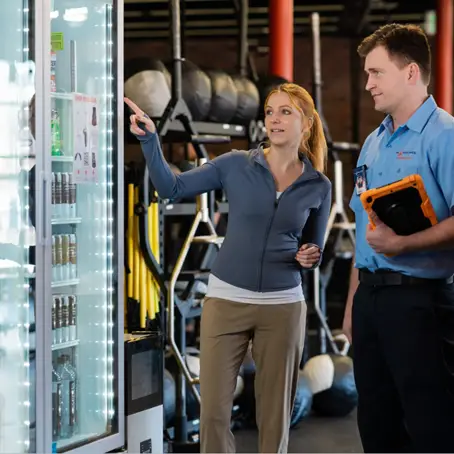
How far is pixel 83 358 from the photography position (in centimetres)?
409

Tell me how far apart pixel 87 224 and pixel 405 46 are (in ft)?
5.52

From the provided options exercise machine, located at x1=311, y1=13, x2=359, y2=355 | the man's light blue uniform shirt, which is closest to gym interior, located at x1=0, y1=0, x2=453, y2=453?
exercise machine, located at x1=311, y1=13, x2=359, y2=355

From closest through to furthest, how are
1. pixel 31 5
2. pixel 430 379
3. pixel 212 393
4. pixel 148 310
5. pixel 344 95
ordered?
pixel 430 379
pixel 212 393
pixel 31 5
pixel 148 310
pixel 344 95

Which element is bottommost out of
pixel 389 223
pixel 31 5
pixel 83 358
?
pixel 83 358

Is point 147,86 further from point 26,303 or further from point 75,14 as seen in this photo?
point 26,303

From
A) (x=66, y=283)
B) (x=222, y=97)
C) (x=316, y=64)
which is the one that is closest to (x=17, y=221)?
(x=66, y=283)

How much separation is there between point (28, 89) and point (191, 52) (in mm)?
7783

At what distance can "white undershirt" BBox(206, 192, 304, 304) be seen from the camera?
3305mm

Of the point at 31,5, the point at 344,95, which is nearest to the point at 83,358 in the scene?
the point at 31,5

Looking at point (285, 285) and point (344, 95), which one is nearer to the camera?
point (285, 285)

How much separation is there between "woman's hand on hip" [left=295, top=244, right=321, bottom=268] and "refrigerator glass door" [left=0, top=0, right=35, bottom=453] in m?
1.02

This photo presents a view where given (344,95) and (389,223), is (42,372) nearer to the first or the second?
(389,223)

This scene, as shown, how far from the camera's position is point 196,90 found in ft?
17.7

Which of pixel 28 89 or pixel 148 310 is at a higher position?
pixel 28 89
